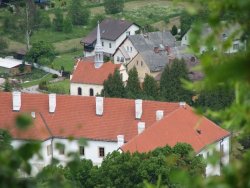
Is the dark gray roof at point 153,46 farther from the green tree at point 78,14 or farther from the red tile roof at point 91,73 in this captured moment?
the green tree at point 78,14

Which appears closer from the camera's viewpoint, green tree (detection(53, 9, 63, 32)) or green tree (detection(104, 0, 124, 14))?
green tree (detection(53, 9, 63, 32))

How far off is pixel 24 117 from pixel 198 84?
1304mm

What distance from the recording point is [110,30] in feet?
214

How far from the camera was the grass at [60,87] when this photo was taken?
167ft

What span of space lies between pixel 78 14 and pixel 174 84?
2931cm

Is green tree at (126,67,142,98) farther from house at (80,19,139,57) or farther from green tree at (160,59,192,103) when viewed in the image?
house at (80,19,139,57)

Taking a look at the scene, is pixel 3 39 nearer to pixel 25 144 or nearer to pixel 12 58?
pixel 12 58

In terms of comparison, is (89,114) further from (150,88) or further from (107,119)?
(150,88)

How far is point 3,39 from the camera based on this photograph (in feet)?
212

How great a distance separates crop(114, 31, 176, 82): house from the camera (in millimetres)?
52688

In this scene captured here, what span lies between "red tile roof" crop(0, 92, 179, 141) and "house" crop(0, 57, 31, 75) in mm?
20944

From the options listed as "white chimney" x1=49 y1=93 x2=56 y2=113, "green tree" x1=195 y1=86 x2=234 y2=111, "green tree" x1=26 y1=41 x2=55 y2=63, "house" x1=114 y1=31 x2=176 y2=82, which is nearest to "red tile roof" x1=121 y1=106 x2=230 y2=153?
"green tree" x1=195 y1=86 x2=234 y2=111

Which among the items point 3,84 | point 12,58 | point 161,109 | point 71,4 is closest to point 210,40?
point 161,109

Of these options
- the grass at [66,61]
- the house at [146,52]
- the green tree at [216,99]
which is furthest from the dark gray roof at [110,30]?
the green tree at [216,99]
